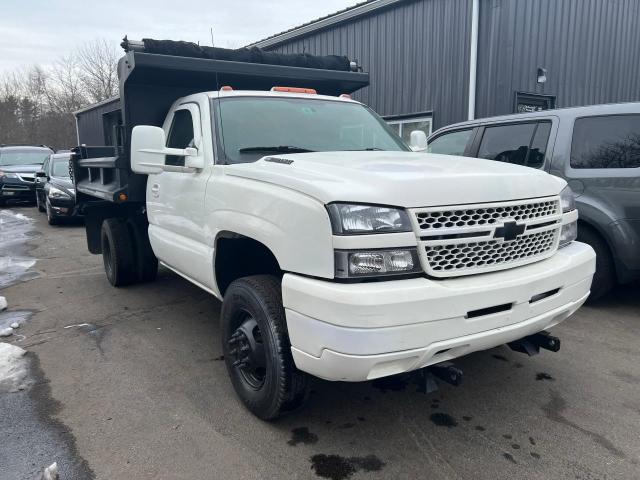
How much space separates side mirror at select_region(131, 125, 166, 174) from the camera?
11.6ft

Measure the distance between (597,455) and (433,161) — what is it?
1839mm

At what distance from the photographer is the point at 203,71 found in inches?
176

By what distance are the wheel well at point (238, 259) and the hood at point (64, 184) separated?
911 cm

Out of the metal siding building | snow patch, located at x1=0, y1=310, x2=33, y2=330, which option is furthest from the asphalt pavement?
the metal siding building

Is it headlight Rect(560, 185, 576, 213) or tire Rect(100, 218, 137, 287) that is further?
tire Rect(100, 218, 137, 287)

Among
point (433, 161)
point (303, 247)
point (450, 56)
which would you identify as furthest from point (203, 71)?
point (450, 56)

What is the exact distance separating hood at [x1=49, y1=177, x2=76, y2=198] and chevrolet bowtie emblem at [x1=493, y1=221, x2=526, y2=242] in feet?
35.3

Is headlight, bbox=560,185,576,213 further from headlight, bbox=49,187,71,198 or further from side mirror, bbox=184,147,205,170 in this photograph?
headlight, bbox=49,187,71,198

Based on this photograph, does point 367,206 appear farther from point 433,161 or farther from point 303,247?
point 433,161

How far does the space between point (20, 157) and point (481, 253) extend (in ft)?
59.7

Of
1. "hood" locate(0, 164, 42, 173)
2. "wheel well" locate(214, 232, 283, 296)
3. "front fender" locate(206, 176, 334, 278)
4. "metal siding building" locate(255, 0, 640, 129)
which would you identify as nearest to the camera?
"front fender" locate(206, 176, 334, 278)

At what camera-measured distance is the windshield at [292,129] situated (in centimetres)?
353

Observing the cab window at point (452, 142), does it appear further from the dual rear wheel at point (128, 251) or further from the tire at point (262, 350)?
the tire at point (262, 350)

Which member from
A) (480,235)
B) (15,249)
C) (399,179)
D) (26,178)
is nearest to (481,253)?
(480,235)
